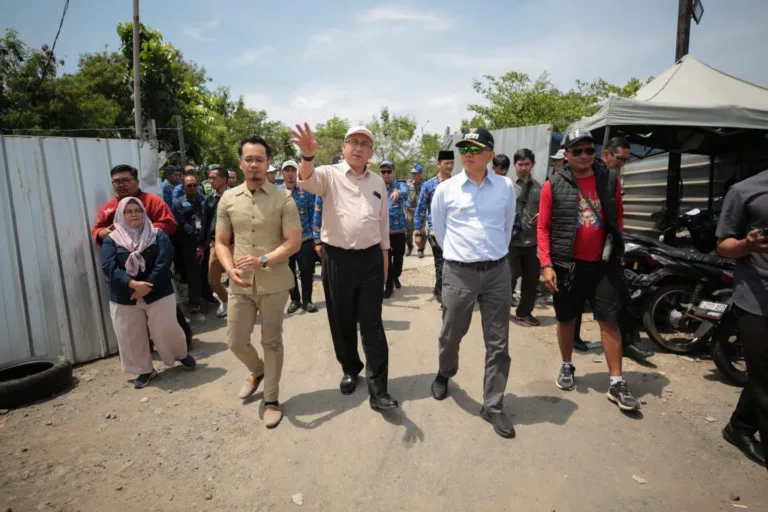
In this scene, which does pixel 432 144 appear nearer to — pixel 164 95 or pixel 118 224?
Result: pixel 164 95

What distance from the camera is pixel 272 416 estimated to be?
3.06m

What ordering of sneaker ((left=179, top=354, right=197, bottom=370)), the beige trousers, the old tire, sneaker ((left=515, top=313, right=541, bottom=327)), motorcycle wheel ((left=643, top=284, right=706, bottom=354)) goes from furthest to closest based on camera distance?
sneaker ((left=515, top=313, right=541, bottom=327)) < motorcycle wheel ((left=643, top=284, right=706, bottom=354)) < sneaker ((left=179, top=354, right=197, bottom=370)) < the beige trousers < the old tire

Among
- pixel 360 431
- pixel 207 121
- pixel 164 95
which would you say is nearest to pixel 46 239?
pixel 360 431

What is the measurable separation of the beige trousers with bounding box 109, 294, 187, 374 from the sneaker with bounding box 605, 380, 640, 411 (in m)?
3.90

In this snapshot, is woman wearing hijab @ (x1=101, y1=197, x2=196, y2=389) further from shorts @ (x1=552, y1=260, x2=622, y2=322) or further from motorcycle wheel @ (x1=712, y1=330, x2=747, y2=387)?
motorcycle wheel @ (x1=712, y1=330, x2=747, y2=387)

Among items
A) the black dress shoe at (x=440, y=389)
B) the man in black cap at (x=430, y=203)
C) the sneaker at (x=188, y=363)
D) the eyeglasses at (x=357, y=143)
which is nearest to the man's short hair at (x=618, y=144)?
the man in black cap at (x=430, y=203)

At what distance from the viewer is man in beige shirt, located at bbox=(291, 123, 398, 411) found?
3018 mm

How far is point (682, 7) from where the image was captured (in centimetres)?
781

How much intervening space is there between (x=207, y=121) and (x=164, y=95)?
7.30ft

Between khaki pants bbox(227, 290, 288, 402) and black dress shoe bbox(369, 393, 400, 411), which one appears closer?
khaki pants bbox(227, 290, 288, 402)

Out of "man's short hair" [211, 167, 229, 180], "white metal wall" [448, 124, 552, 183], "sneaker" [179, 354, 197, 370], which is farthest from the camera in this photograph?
"white metal wall" [448, 124, 552, 183]

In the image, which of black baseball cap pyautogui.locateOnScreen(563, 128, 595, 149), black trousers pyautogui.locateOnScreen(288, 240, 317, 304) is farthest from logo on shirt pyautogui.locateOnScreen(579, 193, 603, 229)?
black trousers pyautogui.locateOnScreen(288, 240, 317, 304)

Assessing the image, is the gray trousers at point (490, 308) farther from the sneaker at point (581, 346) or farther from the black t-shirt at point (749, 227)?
the sneaker at point (581, 346)

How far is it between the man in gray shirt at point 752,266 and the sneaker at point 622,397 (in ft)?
2.50
